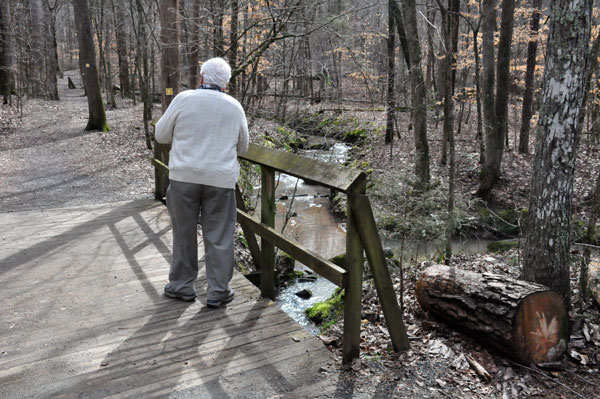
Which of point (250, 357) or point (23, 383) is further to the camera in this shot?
point (250, 357)

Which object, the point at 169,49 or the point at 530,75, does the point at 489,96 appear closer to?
the point at 530,75

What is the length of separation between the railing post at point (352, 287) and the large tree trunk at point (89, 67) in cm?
1587

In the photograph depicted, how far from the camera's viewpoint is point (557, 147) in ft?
14.0

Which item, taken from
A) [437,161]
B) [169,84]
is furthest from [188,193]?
[437,161]

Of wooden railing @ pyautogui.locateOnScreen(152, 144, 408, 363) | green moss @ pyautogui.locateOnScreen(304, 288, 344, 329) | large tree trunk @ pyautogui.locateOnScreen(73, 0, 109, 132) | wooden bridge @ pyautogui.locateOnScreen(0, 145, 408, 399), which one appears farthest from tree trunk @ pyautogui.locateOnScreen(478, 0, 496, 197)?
large tree trunk @ pyautogui.locateOnScreen(73, 0, 109, 132)

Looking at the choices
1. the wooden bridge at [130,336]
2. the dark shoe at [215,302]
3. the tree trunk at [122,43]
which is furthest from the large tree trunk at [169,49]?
the tree trunk at [122,43]

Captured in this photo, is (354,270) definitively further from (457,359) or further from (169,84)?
(169,84)

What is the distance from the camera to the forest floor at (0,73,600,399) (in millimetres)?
3453

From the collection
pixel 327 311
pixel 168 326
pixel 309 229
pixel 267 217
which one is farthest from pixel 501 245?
pixel 168 326

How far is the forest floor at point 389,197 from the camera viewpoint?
11.3ft

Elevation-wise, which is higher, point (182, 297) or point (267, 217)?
point (267, 217)

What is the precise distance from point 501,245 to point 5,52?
2032cm

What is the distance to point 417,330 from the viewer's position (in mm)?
4434

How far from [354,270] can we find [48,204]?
7.98 m
